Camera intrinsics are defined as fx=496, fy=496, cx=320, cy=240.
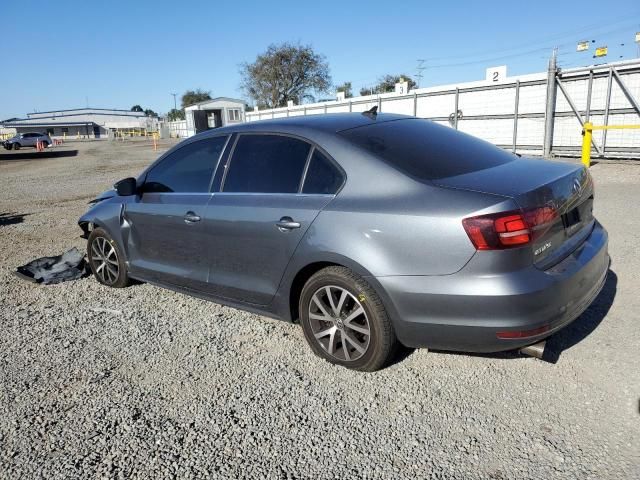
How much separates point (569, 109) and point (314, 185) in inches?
547

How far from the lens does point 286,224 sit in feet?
10.7

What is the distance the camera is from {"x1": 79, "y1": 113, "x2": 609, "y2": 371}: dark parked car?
2.61 m

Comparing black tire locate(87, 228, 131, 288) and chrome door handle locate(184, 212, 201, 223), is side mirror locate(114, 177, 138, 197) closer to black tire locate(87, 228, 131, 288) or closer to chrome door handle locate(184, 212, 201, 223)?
black tire locate(87, 228, 131, 288)

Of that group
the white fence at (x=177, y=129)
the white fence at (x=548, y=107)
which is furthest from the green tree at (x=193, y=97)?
the white fence at (x=548, y=107)

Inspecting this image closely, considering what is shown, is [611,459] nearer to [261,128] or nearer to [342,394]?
[342,394]

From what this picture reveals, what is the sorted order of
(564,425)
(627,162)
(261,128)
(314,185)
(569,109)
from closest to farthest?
1. (564,425)
2. (314,185)
3. (261,128)
4. (627,162)
5. (569,109)

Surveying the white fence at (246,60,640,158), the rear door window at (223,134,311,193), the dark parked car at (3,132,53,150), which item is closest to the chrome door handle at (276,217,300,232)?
the rear door window at (223,134,311,193)

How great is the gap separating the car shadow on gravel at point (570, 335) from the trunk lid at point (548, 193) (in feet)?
2.48

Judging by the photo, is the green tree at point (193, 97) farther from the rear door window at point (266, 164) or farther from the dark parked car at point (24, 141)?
the rear door window at point (266, 164)

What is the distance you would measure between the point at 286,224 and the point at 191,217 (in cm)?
105

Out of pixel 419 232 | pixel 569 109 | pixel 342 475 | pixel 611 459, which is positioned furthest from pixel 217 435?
pixel 569 109

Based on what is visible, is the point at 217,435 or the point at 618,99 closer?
the point at 217,435

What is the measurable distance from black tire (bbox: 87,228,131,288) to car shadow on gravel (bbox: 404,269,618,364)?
2.99 metres

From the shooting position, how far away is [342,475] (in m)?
2.30
